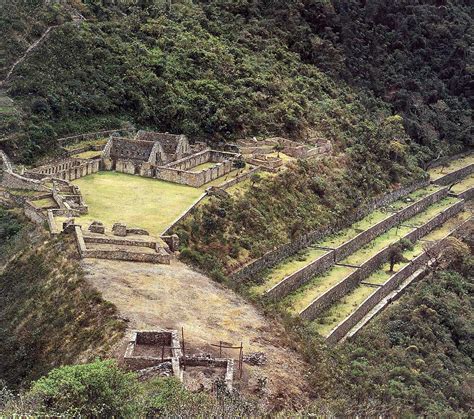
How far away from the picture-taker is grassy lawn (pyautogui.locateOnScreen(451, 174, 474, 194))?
7762 cm

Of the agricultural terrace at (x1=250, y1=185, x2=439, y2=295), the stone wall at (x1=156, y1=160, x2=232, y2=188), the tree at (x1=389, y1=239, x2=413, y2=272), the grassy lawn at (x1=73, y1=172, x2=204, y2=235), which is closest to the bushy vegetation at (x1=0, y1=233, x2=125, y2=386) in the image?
the grassy lawn at (x1=73, y1=172, x2=204, y2=235)

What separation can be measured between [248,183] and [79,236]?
18632 millimetres

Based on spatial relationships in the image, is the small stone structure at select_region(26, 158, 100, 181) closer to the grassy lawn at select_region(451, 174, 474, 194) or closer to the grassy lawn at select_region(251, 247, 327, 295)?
the grassy lawn at select_region(251, 247, 327, 295)

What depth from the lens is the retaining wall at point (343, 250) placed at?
1790 inches

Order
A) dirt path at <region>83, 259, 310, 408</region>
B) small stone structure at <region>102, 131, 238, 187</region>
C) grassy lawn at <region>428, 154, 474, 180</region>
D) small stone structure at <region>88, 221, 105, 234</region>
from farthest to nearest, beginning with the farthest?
grassy lawn at <region>428, 154, 474, 180</region>, small stone structure at <region>102, 131, 238, 187</region>, small stone structure at <region>88, 221, 105, 234</region>, dirt path at <region>83, 259, 310, 408</region>

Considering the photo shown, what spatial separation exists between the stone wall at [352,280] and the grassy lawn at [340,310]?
1.05ft

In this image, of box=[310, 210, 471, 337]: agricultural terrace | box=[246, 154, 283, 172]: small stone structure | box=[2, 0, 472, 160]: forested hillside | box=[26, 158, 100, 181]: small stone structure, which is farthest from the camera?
box=[2, 0, 472, 160]: forested hillside

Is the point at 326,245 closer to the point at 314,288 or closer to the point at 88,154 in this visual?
the point at 314,288

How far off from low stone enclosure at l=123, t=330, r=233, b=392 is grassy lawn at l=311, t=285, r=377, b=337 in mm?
14343

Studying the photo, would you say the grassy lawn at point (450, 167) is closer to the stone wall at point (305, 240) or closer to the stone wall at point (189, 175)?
the stone wall at point (305, 240)

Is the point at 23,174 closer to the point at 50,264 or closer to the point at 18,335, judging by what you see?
the point at 50,264

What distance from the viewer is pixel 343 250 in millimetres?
53281

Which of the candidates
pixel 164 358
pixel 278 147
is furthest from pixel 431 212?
pixel 164 358

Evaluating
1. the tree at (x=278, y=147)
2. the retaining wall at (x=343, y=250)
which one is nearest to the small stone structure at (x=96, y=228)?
the retaining wall at (x=343, y=250)
